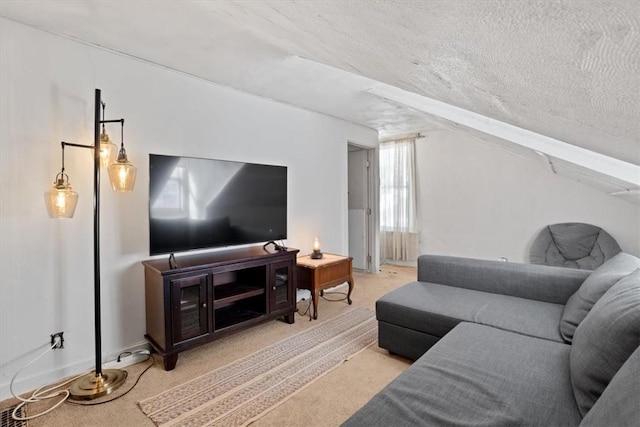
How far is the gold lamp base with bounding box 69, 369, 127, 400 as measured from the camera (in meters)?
1.89

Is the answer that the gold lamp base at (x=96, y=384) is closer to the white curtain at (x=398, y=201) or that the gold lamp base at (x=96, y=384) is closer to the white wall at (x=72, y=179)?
the white wall at (x=72, y=179)

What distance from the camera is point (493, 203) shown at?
14.9ft

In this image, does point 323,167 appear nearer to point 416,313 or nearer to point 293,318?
point 293,318

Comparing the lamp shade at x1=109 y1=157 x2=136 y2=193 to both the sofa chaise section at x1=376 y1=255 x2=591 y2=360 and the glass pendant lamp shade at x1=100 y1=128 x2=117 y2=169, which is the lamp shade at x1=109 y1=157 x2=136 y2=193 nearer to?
the glass pendant lamp shade at x1=100 y1=128 x2=117 y2=169

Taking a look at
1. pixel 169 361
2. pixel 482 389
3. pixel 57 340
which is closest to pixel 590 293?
pixel 482 389

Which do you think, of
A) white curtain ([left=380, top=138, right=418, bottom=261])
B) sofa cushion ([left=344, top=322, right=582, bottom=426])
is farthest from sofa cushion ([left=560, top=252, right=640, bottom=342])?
white curtain ([left=380, top=138, right=418, bottom=261])

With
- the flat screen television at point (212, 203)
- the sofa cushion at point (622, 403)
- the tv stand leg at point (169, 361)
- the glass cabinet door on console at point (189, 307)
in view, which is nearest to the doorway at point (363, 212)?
the flat screen television at point (212, 203)

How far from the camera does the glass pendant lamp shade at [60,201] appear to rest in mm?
1869

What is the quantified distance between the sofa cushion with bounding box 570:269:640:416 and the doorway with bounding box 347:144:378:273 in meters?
3.64

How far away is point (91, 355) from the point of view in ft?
7.38

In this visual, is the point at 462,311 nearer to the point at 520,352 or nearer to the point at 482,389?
the point at 520,352

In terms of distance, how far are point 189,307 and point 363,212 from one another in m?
3.30

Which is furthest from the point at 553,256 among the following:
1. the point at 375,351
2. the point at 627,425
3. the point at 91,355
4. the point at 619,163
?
the point at 91,355

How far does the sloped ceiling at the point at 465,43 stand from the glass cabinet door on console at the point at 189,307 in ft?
5.66
